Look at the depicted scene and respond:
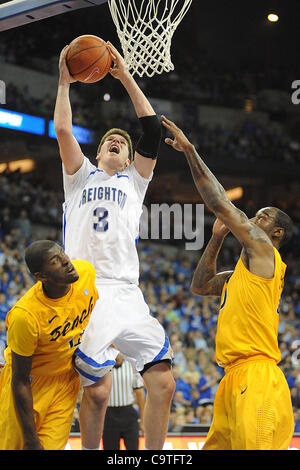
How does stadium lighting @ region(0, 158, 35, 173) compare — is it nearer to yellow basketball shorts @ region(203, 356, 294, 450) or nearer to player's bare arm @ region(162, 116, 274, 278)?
player's bare arm @ region(162, 116, 274, 278)

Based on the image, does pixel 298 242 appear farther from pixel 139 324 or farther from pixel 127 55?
pixel 139 324

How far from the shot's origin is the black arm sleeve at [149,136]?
3988 millimetres

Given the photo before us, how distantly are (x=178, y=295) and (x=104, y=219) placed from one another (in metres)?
9.50

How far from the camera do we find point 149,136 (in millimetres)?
4004

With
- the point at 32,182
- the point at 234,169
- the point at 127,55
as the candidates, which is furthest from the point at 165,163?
the point at 127,55

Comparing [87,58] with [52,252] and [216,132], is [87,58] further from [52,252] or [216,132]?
[216,132]

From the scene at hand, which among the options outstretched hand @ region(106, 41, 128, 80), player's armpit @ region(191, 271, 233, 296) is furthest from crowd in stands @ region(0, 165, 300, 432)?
outstretched hand @ region(106, 41, 128, 80)

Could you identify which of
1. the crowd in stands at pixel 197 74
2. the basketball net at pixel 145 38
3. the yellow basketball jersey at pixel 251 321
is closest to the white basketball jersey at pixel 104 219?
the yellow basketball jersey at pixel 251 321

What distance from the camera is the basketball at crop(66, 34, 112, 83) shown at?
3.92m

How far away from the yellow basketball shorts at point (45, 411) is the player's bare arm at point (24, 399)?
0.29ft

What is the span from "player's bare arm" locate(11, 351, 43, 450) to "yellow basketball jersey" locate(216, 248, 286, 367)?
1.24 m

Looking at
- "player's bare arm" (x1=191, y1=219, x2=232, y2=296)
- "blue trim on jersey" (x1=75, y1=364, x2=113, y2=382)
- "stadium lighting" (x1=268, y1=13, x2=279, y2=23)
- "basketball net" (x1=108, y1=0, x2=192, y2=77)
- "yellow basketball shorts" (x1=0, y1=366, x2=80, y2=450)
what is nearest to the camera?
"yellow basketball shorts" (x1=0, y1=366, x2=80, y2=450)

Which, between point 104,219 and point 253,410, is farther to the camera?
point 104,219

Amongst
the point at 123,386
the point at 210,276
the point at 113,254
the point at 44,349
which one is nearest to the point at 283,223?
the point at 210,276
